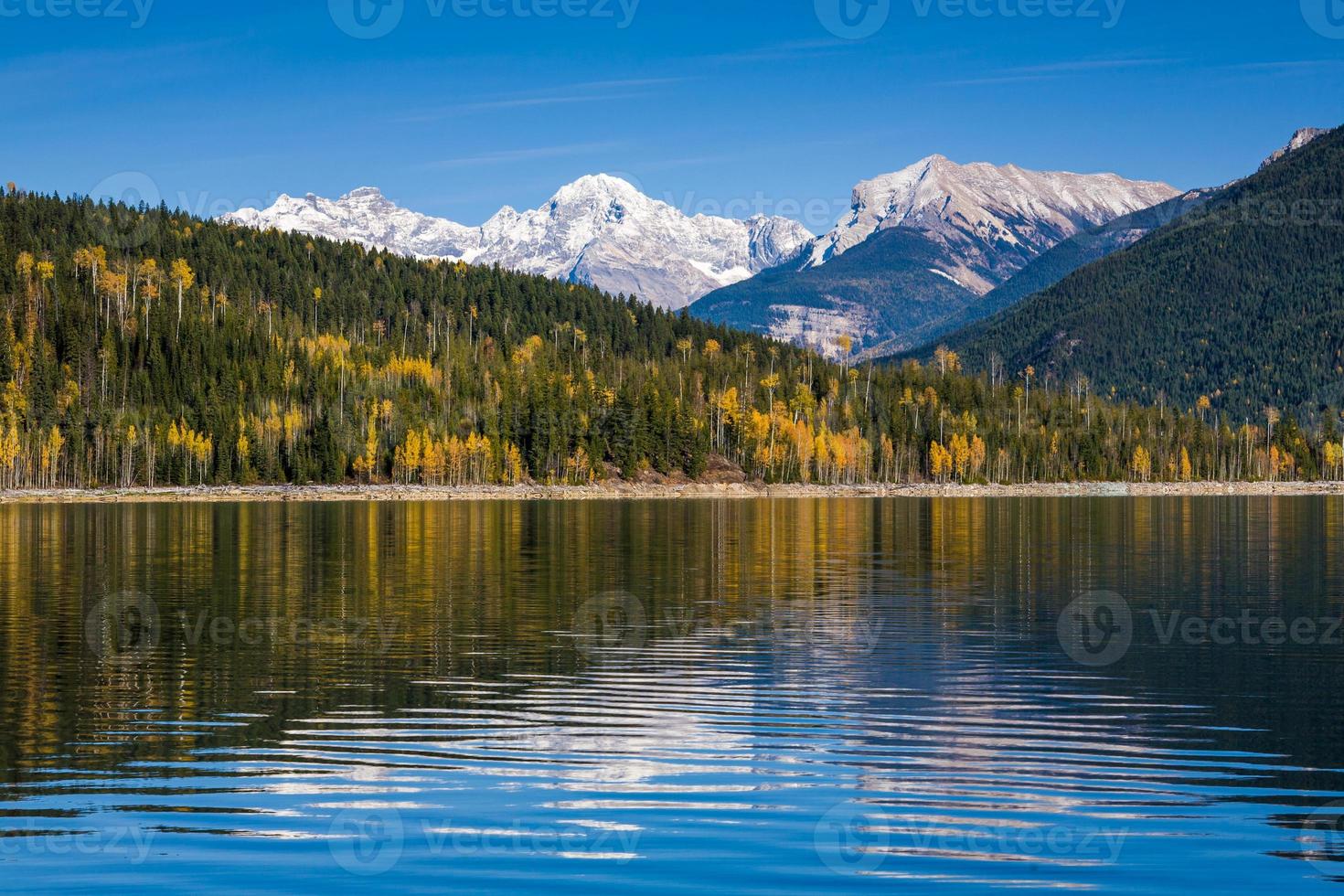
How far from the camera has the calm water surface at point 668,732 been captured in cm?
1988

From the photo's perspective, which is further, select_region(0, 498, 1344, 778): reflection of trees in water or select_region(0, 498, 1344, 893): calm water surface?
select_region(0, 498, 1344, 778): reflection of trees in water

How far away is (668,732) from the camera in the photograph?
28.4 metres

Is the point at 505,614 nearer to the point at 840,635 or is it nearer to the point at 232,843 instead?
the point at 840,635

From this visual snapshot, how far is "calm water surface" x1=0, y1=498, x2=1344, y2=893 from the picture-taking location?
782 inches

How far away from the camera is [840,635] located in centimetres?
4316

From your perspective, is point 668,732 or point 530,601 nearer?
point 668,732

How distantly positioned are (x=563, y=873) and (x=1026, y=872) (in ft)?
21.8

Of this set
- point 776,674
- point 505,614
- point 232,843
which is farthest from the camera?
point 505,614

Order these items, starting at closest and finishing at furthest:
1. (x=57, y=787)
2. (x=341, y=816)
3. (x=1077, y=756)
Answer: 1. (x=341, y=816)
2. (x=57, y=787)
3. (x=1077, y=756)

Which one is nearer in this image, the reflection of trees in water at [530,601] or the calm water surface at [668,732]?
the calm water surface at [668,732]

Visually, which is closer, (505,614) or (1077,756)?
(1077,756)

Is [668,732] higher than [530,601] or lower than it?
lower

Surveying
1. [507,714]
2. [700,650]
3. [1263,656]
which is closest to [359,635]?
[700,650]

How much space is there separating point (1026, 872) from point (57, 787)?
53.8 feet
